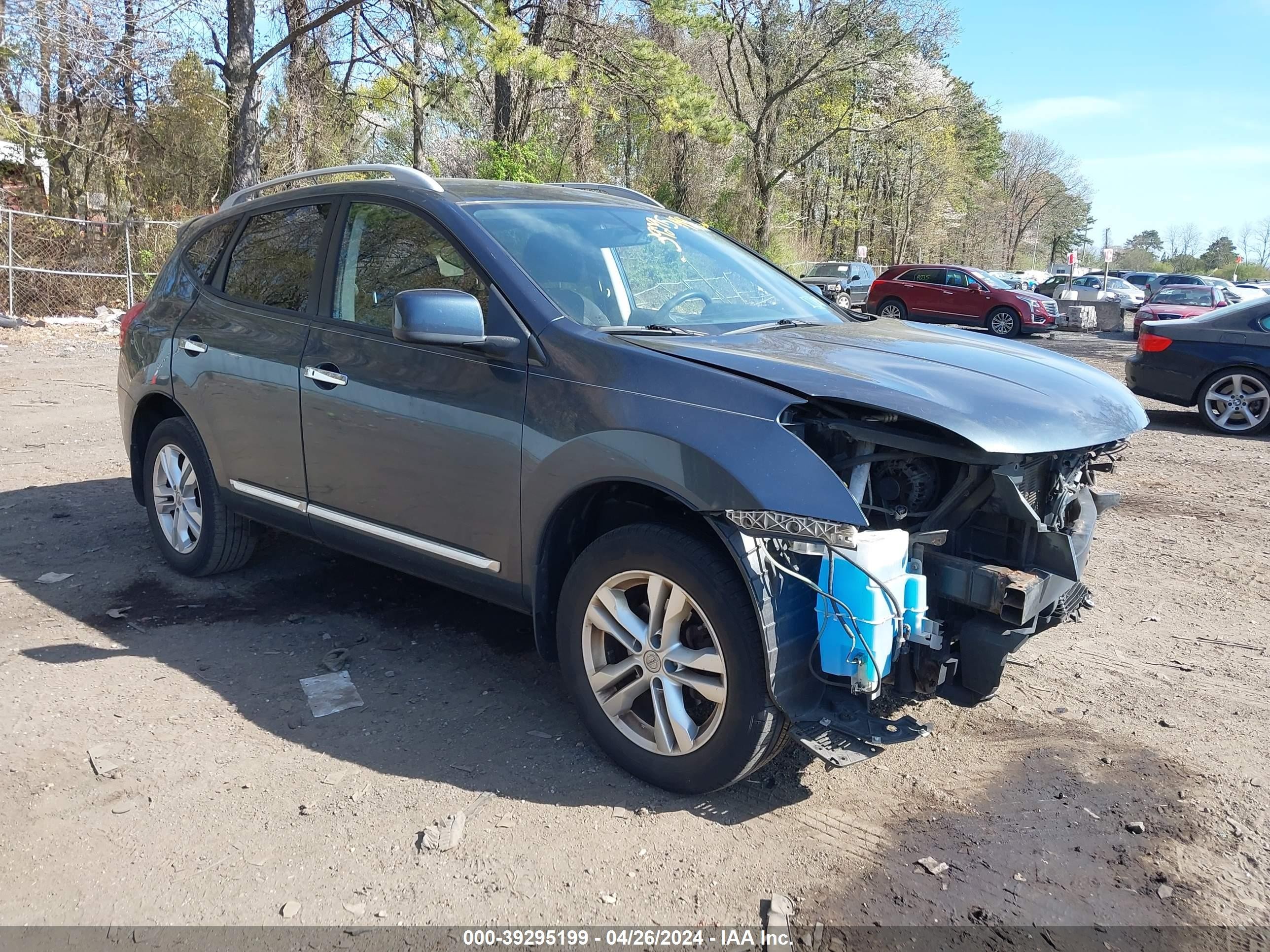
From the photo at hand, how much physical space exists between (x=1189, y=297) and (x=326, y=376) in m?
27.9

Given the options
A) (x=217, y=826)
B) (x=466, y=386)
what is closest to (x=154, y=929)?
(x=217, y=826)

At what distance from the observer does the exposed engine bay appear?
9.43 ft

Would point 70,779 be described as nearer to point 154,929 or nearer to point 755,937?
point 154,929

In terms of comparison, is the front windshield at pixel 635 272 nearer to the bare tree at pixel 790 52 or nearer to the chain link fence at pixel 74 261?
the chain link fence at pixel 74 261

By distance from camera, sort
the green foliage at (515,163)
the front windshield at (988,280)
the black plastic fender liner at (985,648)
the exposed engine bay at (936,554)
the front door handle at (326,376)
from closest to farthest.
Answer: the exposed engine bay at (936,554) → the black plastic fender liner at (985,648) → the front door handle at (326,376) → the green foliage at (515,163) → the front windshield at (988,280)

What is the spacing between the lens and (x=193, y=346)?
16.0 feet

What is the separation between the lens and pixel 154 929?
2.60 m

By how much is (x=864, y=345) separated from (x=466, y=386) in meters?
1.43

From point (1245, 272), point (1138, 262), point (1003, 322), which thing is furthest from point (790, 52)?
point (1138, 262)

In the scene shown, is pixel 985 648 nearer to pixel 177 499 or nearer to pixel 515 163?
pixel 177 499

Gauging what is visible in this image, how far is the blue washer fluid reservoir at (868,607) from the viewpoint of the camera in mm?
2826

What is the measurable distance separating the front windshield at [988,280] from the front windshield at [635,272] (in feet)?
78.1

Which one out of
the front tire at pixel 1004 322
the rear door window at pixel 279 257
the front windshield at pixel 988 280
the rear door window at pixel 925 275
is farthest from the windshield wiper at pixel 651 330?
the rear door window at pixel 925 275

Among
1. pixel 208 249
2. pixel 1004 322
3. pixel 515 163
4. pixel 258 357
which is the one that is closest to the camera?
pixel 258 357
